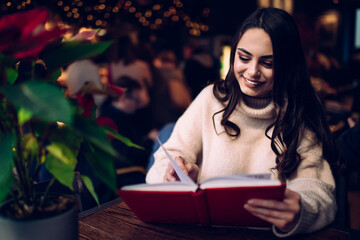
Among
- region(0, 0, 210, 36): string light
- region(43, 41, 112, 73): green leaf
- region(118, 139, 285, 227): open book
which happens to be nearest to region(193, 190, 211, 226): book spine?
region(118, 139, 285, 227): open book

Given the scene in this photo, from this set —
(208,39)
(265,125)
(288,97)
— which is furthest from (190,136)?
(208,39)

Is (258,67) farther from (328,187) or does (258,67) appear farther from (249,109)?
(328,187)

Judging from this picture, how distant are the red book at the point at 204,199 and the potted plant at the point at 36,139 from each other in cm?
23

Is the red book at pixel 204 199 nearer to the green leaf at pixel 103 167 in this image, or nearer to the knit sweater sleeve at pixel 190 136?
the green leaf at pixel 103 167

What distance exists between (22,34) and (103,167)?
28 cm

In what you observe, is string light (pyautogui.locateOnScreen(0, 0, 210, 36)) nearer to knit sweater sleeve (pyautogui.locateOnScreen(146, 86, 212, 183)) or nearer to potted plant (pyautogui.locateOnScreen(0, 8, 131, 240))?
knit sweater sleeve (pyautogui.locateOnScreen(146, 86, 212, 183))

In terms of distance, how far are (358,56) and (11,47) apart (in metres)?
5.20

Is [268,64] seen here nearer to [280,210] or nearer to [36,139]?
[280,210]

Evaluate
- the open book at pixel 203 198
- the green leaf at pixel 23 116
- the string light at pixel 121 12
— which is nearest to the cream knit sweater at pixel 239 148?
the open book at pixel 203 198

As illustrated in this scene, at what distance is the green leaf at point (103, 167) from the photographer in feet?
2.09

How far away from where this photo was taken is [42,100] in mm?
491

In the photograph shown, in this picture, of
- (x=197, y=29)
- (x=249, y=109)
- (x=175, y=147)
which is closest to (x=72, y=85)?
(x=175, y=147)

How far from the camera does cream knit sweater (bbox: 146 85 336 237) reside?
3.80 feet

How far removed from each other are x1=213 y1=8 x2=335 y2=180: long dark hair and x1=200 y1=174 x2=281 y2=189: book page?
44 cm
